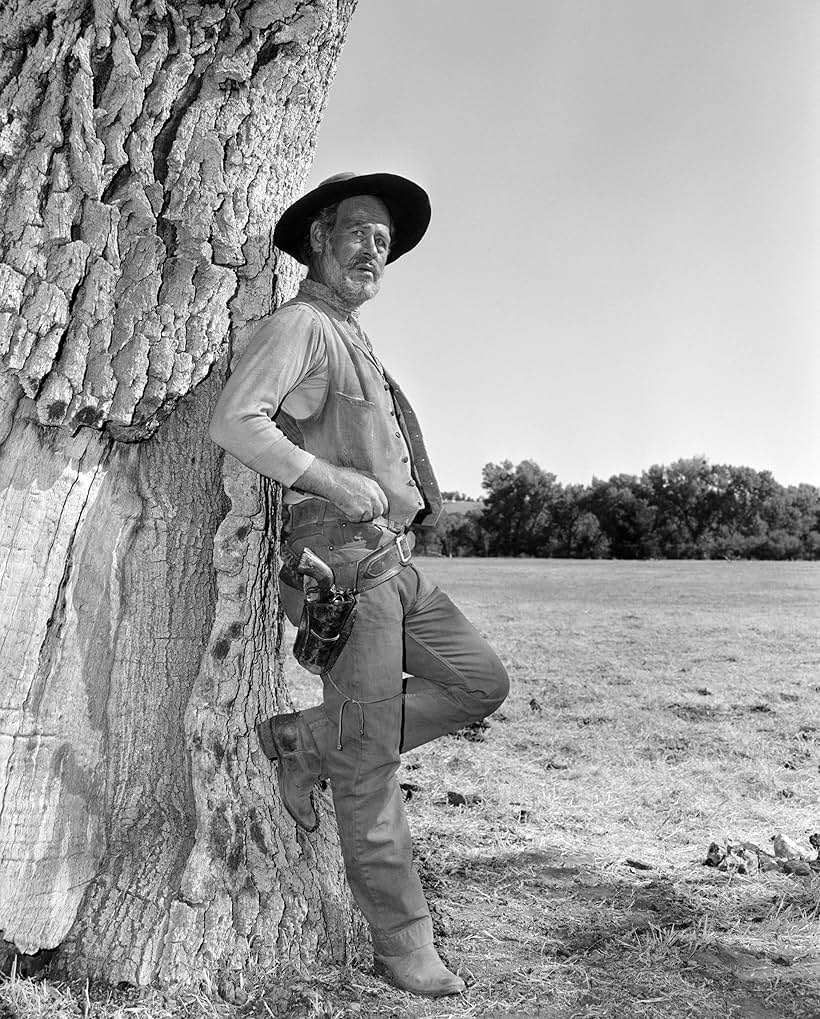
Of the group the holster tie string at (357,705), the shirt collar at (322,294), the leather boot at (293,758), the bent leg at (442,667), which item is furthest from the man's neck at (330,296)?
the leather boot at (293,758)

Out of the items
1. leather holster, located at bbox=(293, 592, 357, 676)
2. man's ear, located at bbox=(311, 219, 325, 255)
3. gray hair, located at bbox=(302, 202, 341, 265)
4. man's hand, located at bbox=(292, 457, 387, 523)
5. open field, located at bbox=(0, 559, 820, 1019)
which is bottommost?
open field, located at bbox=(0, 559, 820, 1019)

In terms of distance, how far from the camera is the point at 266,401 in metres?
2.85

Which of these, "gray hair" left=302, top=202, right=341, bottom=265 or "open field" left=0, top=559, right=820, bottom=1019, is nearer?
"open field" left=0, top=559, right=820, bottom=1019

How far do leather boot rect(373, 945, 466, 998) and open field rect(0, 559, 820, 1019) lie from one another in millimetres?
43

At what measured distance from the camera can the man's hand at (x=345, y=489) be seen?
288 cm

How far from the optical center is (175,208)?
3.03 m

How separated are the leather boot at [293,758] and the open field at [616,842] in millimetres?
530

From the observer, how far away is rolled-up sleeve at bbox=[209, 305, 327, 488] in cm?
280

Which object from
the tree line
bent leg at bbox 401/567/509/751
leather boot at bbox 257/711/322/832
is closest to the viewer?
leather boot at bbox 257/711/322/832

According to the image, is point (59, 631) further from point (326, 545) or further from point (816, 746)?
point (816, 746)

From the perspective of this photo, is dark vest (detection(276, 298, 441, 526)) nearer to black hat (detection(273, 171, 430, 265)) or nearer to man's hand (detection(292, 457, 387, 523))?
man's hand (detection(292, 457, 387, 523))

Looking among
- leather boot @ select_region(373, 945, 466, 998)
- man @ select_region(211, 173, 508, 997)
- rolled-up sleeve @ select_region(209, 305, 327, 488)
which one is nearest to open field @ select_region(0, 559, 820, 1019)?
leather boot @ select_region(373, 945, 466, 998)

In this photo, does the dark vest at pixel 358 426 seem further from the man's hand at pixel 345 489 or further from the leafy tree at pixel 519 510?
the leafy tree at pixel 519 510

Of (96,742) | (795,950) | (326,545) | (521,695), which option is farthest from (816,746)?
(96,742)
